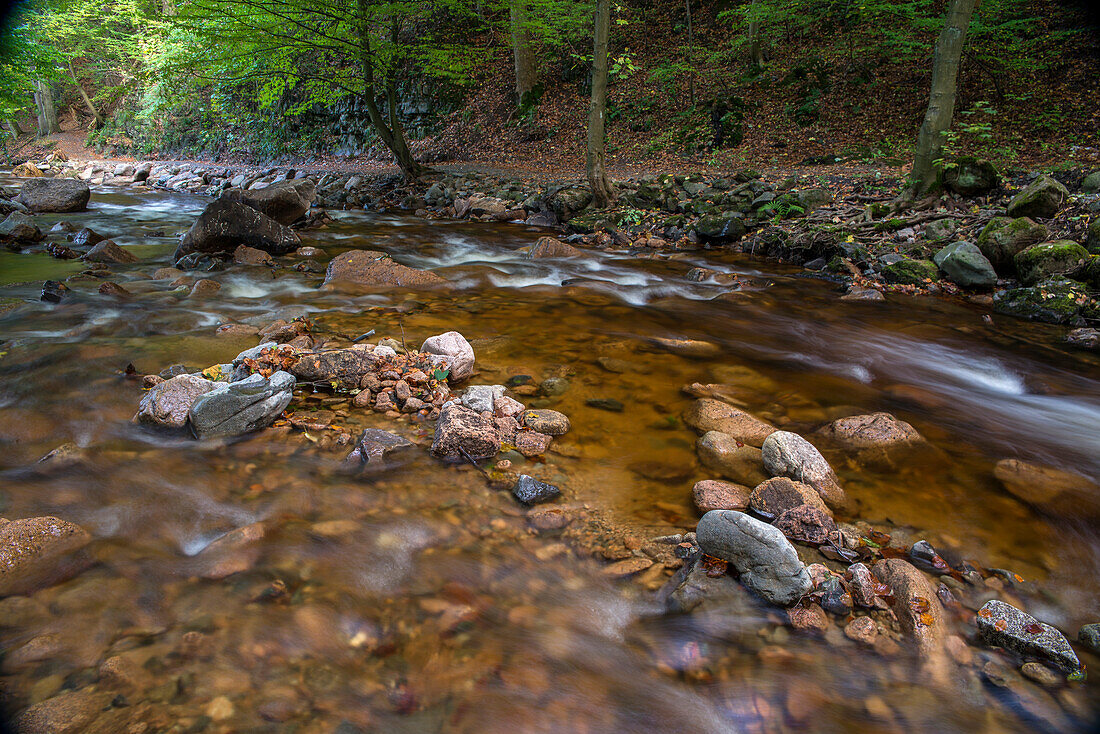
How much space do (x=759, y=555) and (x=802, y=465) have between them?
1015 mm

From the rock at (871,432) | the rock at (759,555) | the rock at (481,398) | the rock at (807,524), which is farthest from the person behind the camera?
the rock at (481,398)

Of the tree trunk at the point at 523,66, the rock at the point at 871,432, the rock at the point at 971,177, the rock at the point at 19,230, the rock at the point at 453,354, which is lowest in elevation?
the rock at the point at 871,432

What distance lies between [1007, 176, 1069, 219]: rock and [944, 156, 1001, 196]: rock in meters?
1.13

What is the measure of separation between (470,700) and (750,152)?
53.7 ft

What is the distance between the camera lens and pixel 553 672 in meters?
2.28

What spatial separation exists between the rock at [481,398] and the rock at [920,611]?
262 cm

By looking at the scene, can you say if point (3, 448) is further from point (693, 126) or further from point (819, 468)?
point (693, 126)

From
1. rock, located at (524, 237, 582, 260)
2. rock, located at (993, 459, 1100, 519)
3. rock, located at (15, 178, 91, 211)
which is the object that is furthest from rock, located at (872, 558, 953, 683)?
rock, located at (15, 178, 91, 211)

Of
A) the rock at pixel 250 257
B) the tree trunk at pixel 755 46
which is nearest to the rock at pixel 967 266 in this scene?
the rock at pixel 250 257

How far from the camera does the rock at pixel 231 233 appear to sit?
918 centimetres

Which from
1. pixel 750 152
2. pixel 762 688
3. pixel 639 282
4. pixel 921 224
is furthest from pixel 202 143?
pixel 762 688

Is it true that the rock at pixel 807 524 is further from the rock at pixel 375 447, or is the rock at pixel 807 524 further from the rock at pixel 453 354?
the rock at pixel 453 354

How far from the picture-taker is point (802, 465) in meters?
3.30

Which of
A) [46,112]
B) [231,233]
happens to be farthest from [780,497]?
[46,112]
